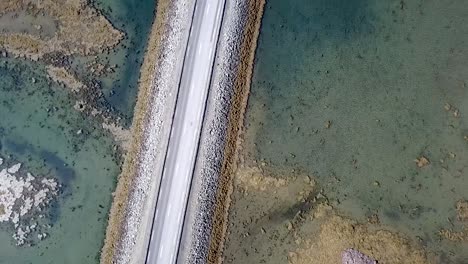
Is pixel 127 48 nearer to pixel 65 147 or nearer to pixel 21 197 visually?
pixel 65 147

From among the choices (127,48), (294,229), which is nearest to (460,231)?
(294,229)

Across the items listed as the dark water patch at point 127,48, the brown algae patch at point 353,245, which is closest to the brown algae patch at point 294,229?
the brown algae patch at point 353,245

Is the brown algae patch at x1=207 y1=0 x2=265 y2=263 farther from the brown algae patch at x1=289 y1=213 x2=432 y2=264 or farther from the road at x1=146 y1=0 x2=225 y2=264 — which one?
the brown algae patch at x1=289 y1=213 x2=432 y2=264

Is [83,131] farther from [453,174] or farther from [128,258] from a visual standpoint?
[453,174]

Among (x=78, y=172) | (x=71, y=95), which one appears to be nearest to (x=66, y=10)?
(x=71, y=95)

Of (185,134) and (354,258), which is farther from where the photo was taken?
(185,134)

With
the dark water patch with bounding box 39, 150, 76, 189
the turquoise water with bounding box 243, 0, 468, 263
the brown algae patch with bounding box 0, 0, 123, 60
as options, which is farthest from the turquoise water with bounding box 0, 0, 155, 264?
the turquoise water with bounding box 243, 0, 468, 263
